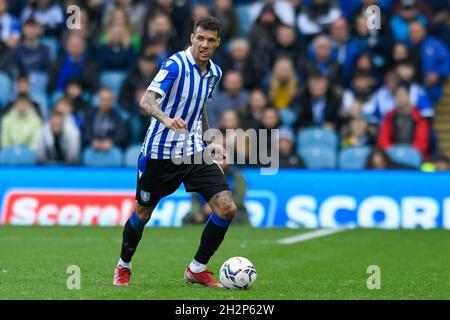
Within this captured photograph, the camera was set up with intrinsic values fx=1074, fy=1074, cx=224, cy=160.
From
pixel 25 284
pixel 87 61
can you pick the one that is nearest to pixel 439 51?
pixel 87 61

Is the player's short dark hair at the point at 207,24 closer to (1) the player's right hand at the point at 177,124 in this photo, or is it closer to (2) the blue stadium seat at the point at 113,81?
(1) the player's right hand at the point at 177,124

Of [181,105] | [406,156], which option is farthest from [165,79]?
[406,156]

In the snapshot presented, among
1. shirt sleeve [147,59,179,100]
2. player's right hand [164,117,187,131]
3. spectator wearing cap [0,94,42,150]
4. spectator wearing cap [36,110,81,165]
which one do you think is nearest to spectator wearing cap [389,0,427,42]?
spectator wearing cap [36,110,81,165]

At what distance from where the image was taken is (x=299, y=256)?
12492 mm

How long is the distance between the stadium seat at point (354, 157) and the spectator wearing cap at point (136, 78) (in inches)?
156

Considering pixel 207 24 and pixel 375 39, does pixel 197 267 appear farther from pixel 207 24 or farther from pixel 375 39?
pixel 375 39

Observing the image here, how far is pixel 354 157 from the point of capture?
58.8 ft

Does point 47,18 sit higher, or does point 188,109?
point 47,18

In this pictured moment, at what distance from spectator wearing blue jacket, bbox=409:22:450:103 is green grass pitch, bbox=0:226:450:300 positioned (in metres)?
4.76

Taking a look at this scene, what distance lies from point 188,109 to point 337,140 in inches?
369

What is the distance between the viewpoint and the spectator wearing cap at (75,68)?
20.3 metres

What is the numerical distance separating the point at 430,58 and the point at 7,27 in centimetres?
844

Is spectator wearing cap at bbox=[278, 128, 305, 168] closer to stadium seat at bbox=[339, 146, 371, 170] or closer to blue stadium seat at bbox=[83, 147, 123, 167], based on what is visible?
stadium seat at bbox=[339, 146, 371, 170]

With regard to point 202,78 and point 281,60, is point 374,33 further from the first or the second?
point 202,78
